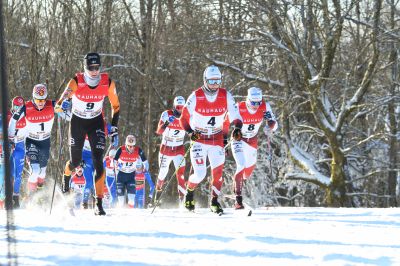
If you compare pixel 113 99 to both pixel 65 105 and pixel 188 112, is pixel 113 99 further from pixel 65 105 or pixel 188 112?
pixel 188 112

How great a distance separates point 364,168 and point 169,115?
53.1ft

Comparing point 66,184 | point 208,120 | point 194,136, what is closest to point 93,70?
point 194,136

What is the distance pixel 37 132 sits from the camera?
1326 cm

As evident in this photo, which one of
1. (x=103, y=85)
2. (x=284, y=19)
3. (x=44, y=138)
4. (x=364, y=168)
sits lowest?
(x=364, y=168)

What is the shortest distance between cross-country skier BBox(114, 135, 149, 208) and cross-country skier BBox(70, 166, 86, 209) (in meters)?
1.89

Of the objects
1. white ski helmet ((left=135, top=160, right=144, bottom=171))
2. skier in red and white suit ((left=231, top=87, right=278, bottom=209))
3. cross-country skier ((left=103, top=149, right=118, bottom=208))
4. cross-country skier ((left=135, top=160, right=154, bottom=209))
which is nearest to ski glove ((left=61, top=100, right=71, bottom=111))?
skier in red and white suit ((left=231, top=87, right=278, bottom=209))

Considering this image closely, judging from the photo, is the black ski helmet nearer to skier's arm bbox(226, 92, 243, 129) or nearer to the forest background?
skier's arm bbox(226, 92, 243, 129)

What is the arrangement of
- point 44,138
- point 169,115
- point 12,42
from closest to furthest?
point 44,138 → point 169,115 → point 12,42

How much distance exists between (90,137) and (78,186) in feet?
14.3

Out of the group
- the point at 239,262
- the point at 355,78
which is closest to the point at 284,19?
the point at 355,78

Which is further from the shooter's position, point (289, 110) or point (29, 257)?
point (289, 110)

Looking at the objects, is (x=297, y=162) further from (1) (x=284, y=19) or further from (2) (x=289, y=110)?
(1) (x=284, y=19)

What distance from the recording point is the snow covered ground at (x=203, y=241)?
19.2 feet

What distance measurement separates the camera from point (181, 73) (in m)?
35.0
